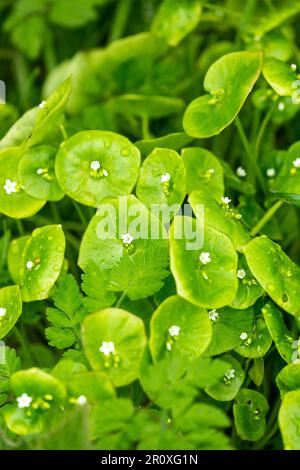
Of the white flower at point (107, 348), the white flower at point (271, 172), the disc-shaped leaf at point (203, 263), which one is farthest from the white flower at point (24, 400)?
the white flower at point (271, 172)

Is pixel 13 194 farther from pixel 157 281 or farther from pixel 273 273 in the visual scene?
pixel 273 273

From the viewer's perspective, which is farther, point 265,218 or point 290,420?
point 265,218

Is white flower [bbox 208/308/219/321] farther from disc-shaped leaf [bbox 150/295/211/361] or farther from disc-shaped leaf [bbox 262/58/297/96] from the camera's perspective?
disc-shaped leaf [bbox 262/58/297/96]

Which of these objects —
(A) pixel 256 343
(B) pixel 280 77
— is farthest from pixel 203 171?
(A) pixel 256 343

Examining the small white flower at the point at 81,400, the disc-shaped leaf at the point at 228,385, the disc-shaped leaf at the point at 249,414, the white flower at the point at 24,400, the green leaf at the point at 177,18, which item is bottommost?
the disc-shaped leaf at the point at 249,414

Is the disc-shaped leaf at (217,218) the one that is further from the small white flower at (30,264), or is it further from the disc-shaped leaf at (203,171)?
the small white flower at (30,264)

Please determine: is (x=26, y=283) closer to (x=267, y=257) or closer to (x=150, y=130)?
(x=267, y=257)

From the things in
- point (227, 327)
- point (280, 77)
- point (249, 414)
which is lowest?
point (249, 414)
